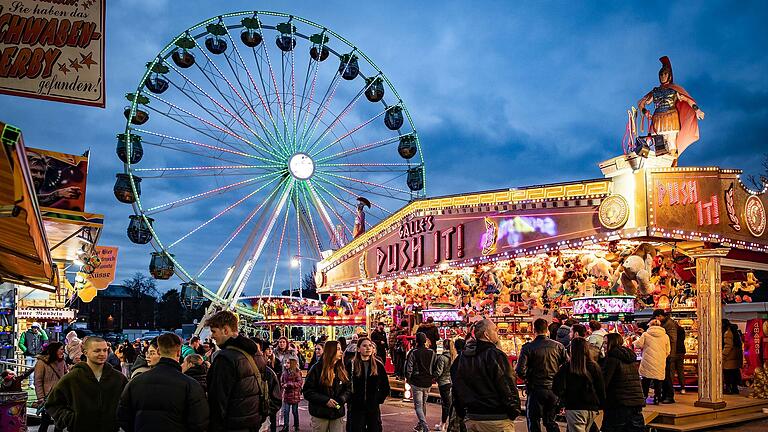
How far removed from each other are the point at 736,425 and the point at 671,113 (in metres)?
5.04

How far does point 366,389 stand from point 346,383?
37cm

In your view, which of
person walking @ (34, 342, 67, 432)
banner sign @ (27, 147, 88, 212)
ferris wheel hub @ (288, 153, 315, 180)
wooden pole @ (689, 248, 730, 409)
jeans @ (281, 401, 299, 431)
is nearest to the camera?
person walking @ (34, 342, 67, 432)

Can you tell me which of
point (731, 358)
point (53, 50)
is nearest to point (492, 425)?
point (53, 50)

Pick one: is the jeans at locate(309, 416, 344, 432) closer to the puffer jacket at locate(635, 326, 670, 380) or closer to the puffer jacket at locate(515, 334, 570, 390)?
the puffer jacket at locate(515, 334, 570, 390)

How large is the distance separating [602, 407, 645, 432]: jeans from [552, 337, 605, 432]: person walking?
0.20 metres

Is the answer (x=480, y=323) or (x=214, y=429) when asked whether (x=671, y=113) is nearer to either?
(x=480, y=323)

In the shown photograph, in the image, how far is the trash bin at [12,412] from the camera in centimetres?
683

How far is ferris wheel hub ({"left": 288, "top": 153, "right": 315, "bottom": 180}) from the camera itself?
25.3m

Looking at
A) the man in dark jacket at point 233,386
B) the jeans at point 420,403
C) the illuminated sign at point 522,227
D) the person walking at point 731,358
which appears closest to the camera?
the man in dark jacket at point 233,386

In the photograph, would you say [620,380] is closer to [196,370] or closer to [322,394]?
[322,394]

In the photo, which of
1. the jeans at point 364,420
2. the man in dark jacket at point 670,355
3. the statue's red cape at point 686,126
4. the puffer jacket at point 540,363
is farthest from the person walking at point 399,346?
the jeans at point 364,420

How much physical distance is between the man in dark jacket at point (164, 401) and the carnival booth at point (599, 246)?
25.9ft

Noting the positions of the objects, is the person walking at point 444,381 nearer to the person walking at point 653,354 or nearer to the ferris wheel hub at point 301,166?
the person walking at point 653,354

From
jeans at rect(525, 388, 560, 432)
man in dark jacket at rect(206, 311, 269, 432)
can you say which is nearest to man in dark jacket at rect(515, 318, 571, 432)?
jeans at rect(525, 388, 560, 432)
